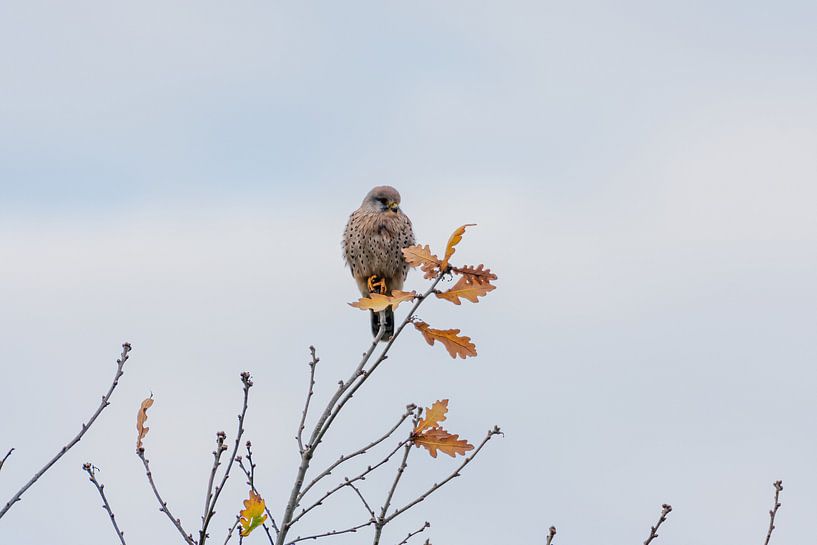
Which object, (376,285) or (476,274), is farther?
(376,285)

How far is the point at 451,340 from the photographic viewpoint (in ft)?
14.3

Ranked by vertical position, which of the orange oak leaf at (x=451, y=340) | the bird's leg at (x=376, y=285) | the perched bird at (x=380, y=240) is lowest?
the orange oak leaf at (x=451, y=340)

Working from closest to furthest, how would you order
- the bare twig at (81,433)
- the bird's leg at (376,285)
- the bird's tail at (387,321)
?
the bare twig at (81,433) < the bird's leg at (376,285) < the bird's tail at (387,321)

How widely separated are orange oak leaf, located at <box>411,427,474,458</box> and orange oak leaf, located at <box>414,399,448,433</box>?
0.07 feet

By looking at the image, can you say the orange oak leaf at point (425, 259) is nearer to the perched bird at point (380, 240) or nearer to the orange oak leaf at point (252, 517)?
the orange oak leaf at point (252, 517)

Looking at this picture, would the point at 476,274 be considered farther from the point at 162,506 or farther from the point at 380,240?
the point at 380,240

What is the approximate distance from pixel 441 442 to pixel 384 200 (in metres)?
4.25

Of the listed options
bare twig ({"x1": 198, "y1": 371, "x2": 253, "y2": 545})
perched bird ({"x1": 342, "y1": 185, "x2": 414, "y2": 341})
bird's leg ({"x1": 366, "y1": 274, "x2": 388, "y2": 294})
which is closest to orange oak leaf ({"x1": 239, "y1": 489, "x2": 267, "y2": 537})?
bare twig ({"x1": 198, "y1": 371, "x2": 253, "y2": 545})

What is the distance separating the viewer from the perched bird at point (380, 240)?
8281 millimetres

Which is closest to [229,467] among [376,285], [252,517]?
[252,517]

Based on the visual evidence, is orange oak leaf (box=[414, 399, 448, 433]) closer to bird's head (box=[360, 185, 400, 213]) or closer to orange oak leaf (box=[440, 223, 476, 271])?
orange oak leaf (box=[440, 223, 476, 271])

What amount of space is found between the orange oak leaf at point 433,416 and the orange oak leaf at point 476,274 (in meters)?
0.56

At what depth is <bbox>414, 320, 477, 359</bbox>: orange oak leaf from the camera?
433cm

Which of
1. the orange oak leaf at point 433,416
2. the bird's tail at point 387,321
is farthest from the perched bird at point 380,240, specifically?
the orange oak leaf at point 433,416
